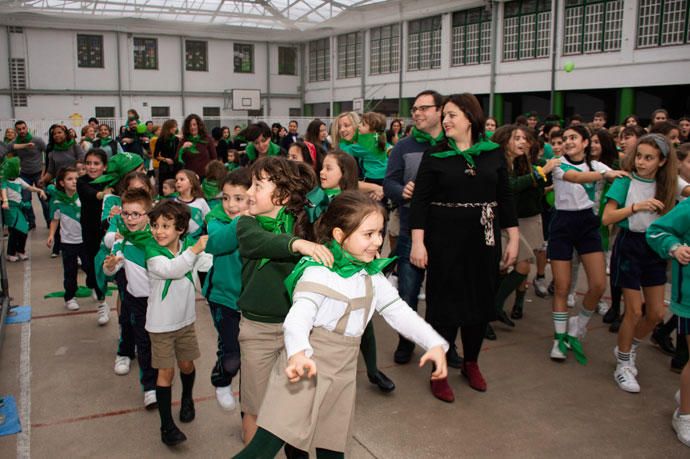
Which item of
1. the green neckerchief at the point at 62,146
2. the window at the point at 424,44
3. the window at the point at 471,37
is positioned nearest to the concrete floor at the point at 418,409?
the green neckerchief at the point at 62,146

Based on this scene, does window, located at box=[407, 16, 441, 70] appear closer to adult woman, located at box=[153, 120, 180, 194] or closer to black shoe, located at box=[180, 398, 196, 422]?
adult woman, located at box=[153, 120, 180, 194]

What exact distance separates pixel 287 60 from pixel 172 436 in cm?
3366

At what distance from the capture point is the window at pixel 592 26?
19.0 m

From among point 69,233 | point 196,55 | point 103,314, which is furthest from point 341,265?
point 196,55

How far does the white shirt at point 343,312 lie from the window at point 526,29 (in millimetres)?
20863

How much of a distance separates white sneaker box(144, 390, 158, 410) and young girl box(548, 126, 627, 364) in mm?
2949

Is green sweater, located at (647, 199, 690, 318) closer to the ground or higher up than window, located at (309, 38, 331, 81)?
closer to the ground

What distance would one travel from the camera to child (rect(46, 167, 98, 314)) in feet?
20.0

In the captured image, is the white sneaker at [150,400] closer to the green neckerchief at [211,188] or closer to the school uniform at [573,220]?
the green neckerchief at [211,188]

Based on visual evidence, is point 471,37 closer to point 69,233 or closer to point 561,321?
point 69,233

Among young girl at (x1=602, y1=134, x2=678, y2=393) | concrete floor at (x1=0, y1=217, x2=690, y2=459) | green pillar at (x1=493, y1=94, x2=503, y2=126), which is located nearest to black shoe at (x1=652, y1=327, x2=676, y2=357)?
concrete floor at (x1=0, y1=217, x2=690, y2=459)

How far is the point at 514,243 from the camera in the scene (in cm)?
416

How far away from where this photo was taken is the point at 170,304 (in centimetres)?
359

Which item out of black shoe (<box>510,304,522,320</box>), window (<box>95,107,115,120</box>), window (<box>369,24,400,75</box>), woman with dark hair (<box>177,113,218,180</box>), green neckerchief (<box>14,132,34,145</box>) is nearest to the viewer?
black shoe (<box>510,304,522,320</box>)
